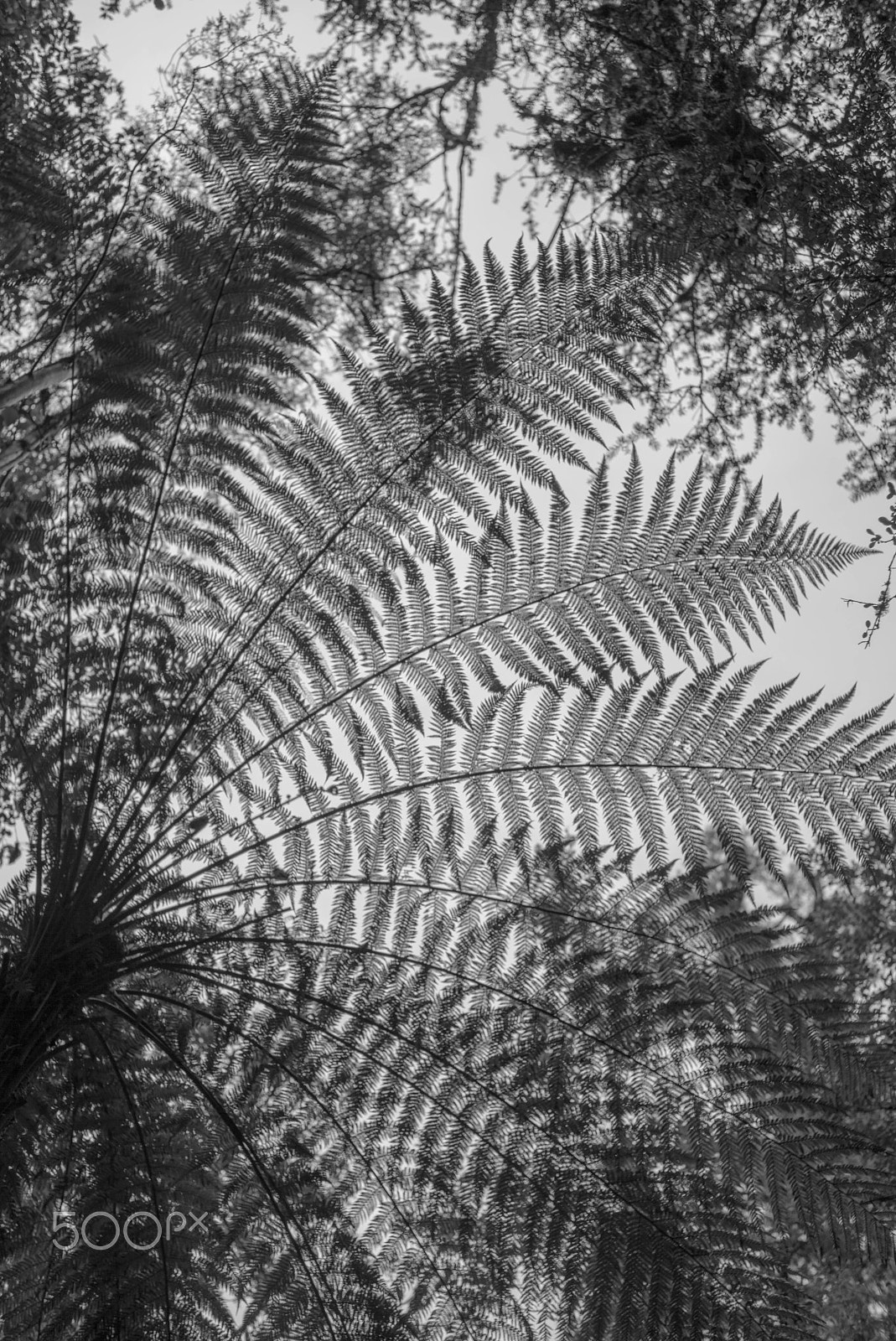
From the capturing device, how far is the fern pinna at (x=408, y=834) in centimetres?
164

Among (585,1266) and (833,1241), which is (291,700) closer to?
(585,1266)

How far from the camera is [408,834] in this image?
6.38 ft

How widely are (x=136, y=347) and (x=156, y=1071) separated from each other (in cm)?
157

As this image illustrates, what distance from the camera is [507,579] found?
1.97 meters

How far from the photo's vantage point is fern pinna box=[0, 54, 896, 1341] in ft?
5.40

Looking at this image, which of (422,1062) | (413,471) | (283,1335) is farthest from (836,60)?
(283,1335)
